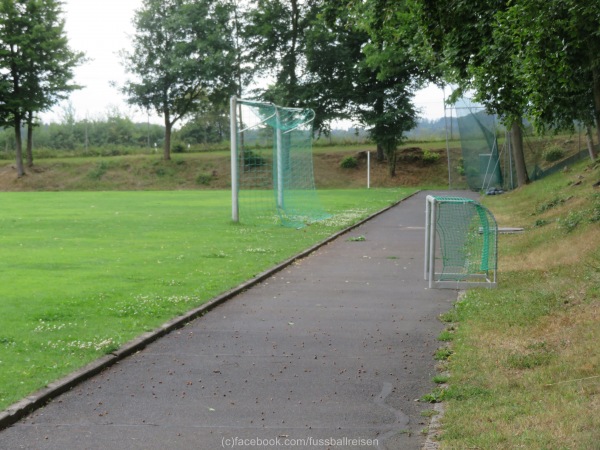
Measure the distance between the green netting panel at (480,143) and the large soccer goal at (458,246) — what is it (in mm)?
25397

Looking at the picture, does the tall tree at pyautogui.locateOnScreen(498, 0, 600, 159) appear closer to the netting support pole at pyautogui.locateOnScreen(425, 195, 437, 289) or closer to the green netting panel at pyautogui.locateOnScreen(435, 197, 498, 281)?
the green netting panel at pyautogui.locateOnScreen(435, 197, 498, 281)

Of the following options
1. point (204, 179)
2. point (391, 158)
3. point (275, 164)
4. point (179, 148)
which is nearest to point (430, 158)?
point (391, 158)

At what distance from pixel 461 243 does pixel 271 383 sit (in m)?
7.02

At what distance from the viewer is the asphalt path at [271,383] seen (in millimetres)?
5312

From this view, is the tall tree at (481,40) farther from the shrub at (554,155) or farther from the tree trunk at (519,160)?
the shrub at (554,155)

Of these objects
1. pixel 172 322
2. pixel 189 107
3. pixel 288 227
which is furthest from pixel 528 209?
pixel 189 107

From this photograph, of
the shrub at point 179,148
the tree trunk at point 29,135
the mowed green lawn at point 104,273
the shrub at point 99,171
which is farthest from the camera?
the shrub at point 179,148

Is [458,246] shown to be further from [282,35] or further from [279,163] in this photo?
[282,35]

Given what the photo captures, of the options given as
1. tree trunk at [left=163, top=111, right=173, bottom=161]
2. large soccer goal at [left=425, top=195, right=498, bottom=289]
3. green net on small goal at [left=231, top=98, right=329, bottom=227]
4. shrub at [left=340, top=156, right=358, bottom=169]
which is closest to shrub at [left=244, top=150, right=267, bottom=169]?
green net on small goal at [left=231, top=98, right=329, bottom=227]

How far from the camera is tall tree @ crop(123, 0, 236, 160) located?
59.2 metres

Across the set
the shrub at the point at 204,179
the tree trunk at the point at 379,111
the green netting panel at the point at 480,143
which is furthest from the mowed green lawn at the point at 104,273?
the shrub at the point at 204,179

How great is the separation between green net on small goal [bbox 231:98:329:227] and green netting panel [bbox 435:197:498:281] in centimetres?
942

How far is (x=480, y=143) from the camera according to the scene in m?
39.2

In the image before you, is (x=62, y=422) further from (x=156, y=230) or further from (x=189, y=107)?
(x=189, y=107)
